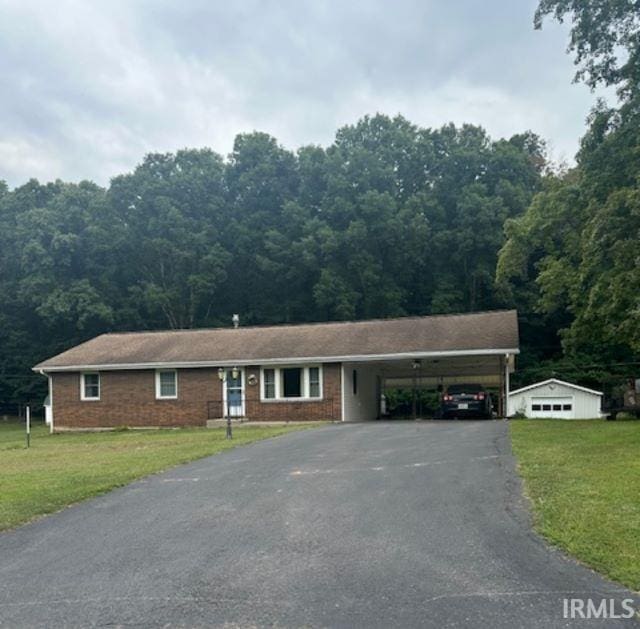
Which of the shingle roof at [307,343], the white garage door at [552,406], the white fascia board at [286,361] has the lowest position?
the white garage door at [552,406]

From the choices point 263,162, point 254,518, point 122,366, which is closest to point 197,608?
point 254,518

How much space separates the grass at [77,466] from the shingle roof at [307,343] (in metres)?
5.50

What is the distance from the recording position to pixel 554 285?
21.4m

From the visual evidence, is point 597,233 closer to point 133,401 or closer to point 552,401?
point 552,401

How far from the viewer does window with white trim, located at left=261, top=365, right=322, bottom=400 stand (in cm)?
2366

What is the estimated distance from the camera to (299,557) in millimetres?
5863

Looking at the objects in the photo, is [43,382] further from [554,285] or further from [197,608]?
[197,608]

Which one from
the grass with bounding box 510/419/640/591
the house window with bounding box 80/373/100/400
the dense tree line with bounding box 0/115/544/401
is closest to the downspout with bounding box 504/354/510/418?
the grass with bounding box 510/419/640/591

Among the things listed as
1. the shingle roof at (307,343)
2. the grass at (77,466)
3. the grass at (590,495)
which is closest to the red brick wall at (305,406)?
the shingle roof at (307,343)

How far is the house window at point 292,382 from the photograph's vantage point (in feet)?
78.4

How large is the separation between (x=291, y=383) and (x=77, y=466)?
39.1 feet

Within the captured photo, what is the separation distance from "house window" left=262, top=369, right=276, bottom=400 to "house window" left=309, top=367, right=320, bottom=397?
133cm

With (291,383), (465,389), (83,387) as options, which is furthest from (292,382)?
(83,387)

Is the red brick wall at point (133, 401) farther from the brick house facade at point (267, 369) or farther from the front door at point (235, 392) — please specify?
the front door at point (235, 392)
